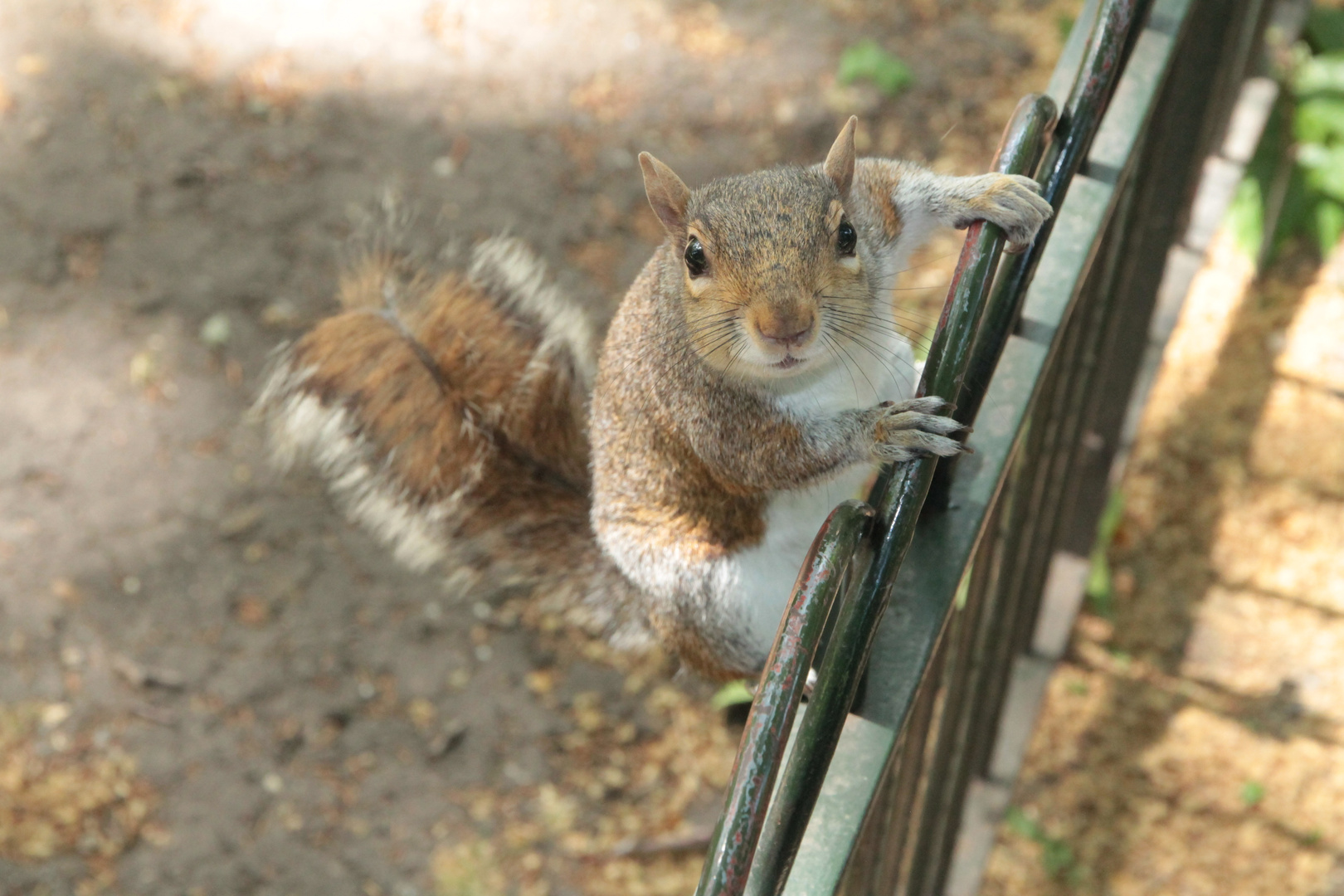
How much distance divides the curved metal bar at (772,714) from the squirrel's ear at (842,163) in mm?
442

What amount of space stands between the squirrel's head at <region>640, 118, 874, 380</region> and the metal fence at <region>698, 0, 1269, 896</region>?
0.15 meters

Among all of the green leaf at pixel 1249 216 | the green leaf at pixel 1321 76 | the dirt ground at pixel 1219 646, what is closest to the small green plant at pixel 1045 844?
the dirt ground at pixel 1219 646

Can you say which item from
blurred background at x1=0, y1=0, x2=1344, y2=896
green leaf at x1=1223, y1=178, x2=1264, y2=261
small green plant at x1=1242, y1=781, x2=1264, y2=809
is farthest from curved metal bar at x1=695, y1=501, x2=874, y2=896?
green leaf at x1=1223, y1=178, x2=1264, y2=261

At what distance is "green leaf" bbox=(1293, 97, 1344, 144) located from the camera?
107 inches

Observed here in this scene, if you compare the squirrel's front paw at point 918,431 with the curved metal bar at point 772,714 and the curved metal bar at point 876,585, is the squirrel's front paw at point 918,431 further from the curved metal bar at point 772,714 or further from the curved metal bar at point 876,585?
the curved metal bar at point 772,714

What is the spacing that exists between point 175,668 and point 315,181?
4.04 ft

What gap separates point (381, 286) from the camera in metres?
1.57

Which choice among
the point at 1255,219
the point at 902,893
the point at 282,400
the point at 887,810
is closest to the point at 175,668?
the point at 282,400

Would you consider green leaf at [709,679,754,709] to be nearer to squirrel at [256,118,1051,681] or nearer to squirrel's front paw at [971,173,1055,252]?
squirrel at [256,118,1051,681]

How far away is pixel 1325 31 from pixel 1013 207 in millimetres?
2317

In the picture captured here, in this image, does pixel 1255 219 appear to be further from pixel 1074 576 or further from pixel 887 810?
pixel 887 810

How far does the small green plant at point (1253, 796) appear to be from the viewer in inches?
88.8

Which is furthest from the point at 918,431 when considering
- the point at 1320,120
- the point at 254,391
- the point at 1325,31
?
the point at 1325,31

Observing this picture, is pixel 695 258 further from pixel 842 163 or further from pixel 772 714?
pixel 772 714
